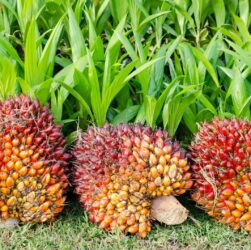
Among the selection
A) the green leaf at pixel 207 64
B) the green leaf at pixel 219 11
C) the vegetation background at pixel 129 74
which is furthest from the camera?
the green leaf at pixel 219 11

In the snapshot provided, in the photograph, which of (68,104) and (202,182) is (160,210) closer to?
(202,182)

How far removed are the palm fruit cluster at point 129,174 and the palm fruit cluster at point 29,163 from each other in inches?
5.6

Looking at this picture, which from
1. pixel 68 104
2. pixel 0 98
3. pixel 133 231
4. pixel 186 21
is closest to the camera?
pixel 133 231

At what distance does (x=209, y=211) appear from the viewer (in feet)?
9.66

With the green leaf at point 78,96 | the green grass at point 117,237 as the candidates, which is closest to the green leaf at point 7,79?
the green leaf at point 78,96

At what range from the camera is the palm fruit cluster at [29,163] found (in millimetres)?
2781

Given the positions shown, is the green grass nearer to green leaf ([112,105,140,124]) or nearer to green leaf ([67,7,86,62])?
green leaf ([112,105,140,124])

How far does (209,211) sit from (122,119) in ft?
2.21

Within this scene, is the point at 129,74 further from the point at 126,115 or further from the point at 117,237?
the point at 117,237

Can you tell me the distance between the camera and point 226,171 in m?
2.82

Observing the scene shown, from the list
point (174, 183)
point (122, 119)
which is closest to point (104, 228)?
point (174, 183)

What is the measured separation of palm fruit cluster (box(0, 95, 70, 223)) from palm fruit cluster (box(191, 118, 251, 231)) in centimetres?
68

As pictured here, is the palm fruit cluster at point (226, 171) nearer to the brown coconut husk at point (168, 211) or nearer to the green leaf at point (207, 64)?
the brown coconut husk at point (168, 211)

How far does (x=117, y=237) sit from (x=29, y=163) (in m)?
0.54
